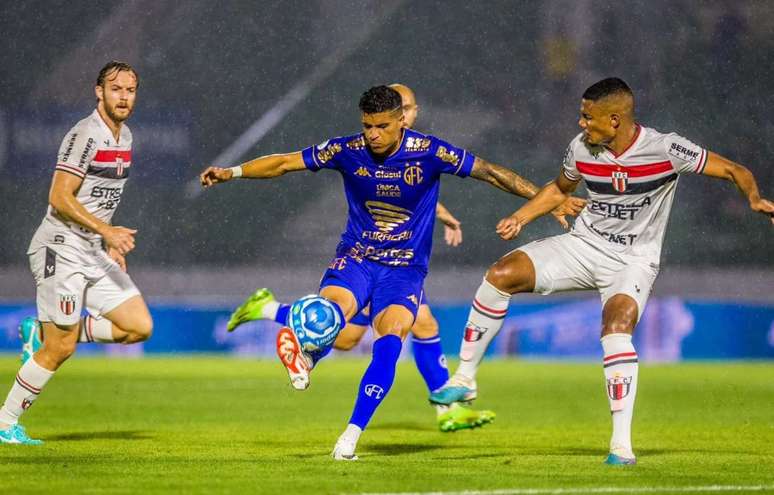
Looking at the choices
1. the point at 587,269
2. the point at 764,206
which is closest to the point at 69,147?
the point at 587,269

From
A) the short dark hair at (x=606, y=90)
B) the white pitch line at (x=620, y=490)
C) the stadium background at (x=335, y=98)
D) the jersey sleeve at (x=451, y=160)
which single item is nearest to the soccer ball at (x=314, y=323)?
the jersey sleeve at (x=451, y=160)

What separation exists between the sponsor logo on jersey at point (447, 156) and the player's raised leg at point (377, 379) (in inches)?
40.5

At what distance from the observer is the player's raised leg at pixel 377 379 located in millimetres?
7348

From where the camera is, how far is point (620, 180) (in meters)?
7.91

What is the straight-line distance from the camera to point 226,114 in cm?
2336

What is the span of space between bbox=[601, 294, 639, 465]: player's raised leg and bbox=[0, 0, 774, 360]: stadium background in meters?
13.1

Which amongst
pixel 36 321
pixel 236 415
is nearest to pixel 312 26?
pixel 236 415

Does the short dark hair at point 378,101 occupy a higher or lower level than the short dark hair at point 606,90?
lower

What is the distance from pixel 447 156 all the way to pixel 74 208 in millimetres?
2277

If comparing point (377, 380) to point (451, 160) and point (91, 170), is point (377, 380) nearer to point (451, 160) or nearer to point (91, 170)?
point (451, 160)

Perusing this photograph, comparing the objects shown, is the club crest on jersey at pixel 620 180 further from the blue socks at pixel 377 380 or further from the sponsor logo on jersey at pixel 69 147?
the sponsor logo on jersey at pixel 69 147

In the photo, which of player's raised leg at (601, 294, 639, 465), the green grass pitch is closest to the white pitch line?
the green grass pitch

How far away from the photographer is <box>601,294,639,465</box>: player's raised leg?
24.4ft

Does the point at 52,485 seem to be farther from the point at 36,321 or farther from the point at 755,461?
the point at 755,461
